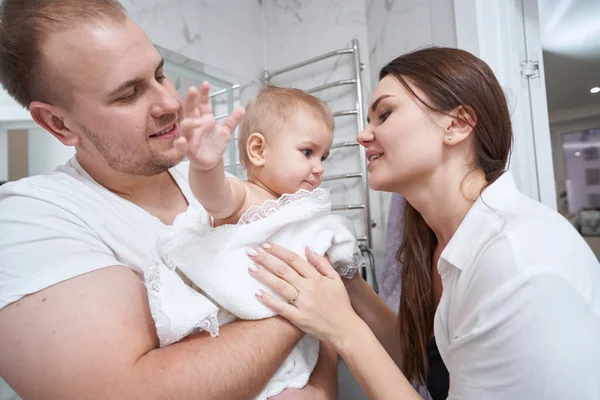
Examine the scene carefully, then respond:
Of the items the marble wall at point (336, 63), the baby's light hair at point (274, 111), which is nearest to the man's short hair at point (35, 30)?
the baby's light hair at point (274, 111)

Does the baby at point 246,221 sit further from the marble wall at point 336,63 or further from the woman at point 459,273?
the marble wall at point 336,63

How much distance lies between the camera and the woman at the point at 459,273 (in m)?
0.69

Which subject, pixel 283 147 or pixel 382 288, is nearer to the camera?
pixel 283 147

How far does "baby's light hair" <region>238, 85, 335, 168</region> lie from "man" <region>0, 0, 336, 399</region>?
22 cm

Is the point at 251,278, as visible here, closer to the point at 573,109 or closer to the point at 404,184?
the point at 404,184

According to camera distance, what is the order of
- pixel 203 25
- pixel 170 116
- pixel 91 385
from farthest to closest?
pixel 203 25
pixel 170 116
pixel 91 385

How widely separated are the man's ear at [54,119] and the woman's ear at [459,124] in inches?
38.7

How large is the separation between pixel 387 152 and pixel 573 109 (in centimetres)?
114

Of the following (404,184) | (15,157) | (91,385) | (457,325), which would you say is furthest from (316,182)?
(15,157)

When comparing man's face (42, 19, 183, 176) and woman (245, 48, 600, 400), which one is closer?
woman (245, 48, 600, 400)

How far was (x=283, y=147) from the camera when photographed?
1060mm

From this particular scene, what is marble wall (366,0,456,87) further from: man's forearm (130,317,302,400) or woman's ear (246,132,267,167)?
man's forearm (130,317,302,400)

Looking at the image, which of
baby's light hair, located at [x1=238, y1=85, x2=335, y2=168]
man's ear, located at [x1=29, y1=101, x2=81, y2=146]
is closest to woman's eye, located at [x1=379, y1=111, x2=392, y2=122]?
baby's light hair, located at [x1=238, y1=85, x2=335, y2=168]

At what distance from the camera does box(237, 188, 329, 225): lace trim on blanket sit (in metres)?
0.90
